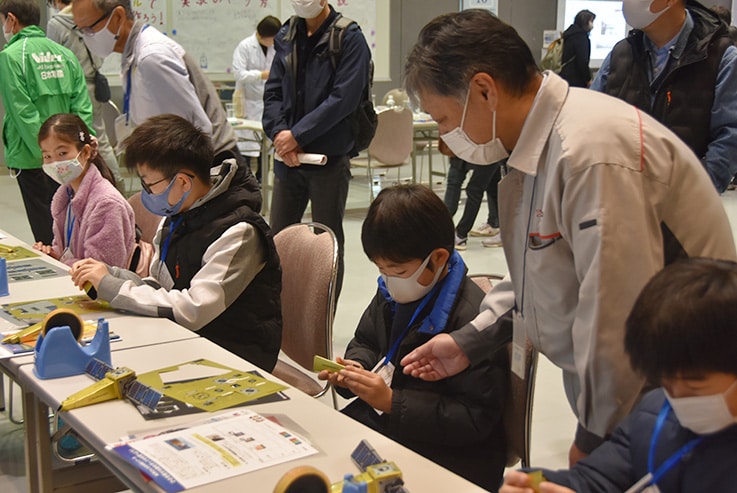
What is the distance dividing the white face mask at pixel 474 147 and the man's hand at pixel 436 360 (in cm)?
38

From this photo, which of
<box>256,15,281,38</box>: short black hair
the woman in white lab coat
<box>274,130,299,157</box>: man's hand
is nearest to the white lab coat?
the woman in white lab coat

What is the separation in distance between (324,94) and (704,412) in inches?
107

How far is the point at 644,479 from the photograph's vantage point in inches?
44.8

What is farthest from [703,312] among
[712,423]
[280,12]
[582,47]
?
[280,12]

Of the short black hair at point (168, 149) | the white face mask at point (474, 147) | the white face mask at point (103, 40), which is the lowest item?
the short black hair at point (168, 149)

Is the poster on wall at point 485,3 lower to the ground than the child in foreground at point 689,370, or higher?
higher

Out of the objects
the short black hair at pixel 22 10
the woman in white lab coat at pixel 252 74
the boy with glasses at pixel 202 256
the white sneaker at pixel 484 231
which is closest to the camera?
the boy with glasses at pixel 202 256

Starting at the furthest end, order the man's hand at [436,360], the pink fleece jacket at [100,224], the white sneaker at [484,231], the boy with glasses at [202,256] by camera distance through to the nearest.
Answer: the white sneaker at [484,231] < the pink fleece jacket at [100,224] < the boy with glasses at [202,256] < the man's hand at [436,360]

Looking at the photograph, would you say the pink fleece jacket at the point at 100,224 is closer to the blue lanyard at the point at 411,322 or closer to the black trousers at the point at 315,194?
the black trousers at the point at 315,194

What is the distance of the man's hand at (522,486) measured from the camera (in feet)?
3.66

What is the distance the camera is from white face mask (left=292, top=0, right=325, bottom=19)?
11.4 ft

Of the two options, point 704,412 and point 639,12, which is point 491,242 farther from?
point 704,412

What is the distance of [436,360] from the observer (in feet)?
5.55

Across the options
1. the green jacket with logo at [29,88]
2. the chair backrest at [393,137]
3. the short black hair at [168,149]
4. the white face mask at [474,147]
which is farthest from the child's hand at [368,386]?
the chair backrest at [393,137]
